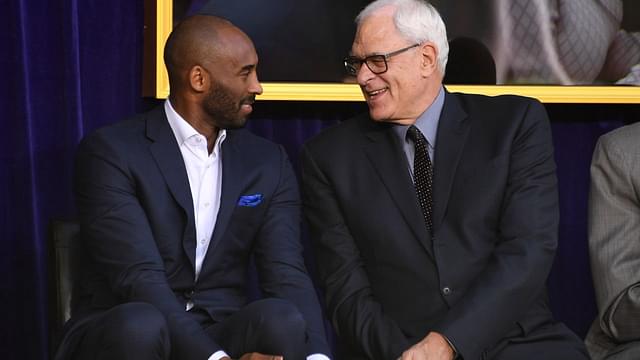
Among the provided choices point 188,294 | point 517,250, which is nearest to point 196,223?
point 188,294

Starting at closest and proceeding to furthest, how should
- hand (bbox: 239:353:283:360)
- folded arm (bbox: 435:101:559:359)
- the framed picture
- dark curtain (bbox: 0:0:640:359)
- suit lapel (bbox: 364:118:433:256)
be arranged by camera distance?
hand (bbox: 239:353:283:360)
folded arm (bbox: 435:101:559:359)
suit lapel (bbox: 364:118:433:256)
dark curtain (bbox: 0:0:640:359)
the framed picture

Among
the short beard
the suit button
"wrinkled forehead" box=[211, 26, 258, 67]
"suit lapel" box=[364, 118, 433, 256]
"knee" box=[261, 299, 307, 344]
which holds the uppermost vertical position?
"wrinkled forehead" box=[211, 26, 258, 67]

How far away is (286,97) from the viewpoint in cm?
371

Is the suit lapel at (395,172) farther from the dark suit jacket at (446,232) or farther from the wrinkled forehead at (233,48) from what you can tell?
the wrinkled forehead at (233,48)

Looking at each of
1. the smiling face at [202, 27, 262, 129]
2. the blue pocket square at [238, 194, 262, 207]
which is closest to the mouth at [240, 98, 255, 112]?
the smiling face at [202, 27, 262, 129]

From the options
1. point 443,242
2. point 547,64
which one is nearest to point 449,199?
point 443,242

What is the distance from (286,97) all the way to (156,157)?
2.64 feet

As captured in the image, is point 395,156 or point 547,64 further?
point 547,64

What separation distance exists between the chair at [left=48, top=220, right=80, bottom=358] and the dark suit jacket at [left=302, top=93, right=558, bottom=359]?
641 millimetres

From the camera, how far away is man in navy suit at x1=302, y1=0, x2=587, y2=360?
2906 millimetres

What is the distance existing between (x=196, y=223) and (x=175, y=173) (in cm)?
14

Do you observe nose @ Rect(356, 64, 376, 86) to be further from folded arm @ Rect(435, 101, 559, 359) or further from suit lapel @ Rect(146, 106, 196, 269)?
suit lapel @ Rect(146, 106, 196, 269)

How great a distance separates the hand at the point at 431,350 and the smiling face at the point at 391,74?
61cm

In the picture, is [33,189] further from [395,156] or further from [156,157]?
[395,156]
